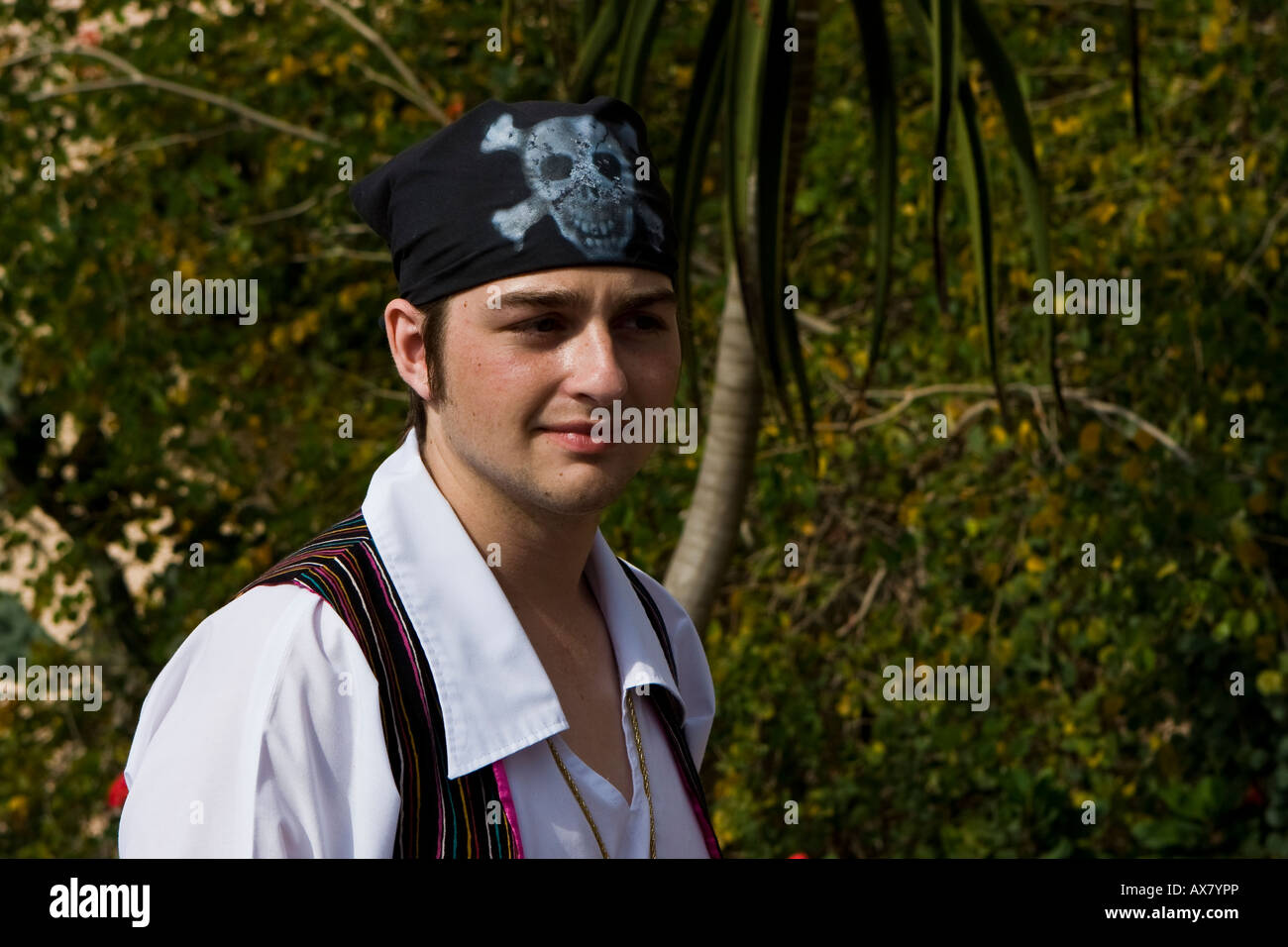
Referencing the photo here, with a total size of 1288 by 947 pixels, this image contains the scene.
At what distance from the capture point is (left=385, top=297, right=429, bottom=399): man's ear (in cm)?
135

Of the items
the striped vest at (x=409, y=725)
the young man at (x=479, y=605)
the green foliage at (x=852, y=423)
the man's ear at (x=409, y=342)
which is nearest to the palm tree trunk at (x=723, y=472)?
the green foliage at (x=852, y=423)

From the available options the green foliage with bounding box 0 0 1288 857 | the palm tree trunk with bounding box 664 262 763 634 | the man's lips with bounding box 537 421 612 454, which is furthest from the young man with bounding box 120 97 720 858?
the green foliage with bounding box 0 0 1288 857

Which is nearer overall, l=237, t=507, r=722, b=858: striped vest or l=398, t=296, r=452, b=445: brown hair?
l=237, t=507, r=722, b=858: striped vest

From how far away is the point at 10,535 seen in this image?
458 centimetres

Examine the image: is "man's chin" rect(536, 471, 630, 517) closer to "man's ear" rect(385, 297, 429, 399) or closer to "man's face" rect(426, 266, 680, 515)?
"man's face" rect(426, 266, 680, 515)

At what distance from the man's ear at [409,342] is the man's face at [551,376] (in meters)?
0.05

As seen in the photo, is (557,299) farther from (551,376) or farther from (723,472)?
(723,472)

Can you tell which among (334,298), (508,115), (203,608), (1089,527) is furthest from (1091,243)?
(508,115)

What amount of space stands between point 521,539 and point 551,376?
0.54 ft

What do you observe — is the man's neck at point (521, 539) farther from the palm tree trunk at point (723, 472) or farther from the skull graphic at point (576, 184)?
the palm tree trunk at point (723, 472)

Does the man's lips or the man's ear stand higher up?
the man's ear

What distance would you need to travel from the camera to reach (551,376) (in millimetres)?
1252

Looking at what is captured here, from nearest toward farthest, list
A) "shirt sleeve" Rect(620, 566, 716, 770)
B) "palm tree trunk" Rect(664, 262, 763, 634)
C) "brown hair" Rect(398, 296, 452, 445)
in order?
"brown hair" Rect(398, 296, 452, 445) < "shirt sleeve" Rect(620, 566, 716, 770) < "palm tree trunk" Rect(664, 262, 763, 634)
